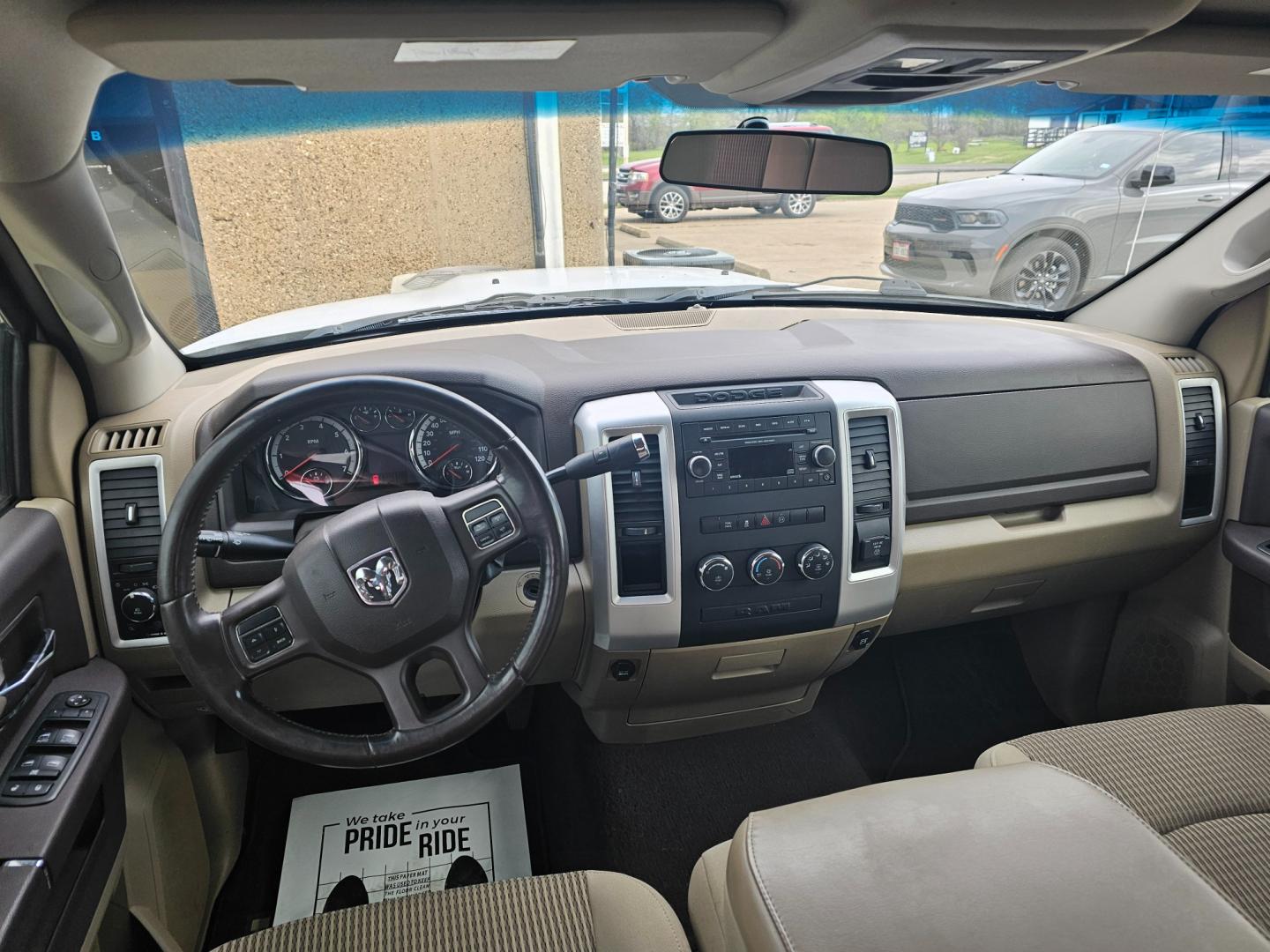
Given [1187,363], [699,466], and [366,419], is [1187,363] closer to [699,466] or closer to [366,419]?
[699,466]

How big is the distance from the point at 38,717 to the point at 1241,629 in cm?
303

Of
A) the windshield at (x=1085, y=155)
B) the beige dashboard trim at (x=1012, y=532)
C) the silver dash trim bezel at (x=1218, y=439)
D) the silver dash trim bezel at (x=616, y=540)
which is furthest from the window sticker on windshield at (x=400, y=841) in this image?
the windshield at (x=1085, y=155)

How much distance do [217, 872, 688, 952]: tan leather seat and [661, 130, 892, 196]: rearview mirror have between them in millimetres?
1411

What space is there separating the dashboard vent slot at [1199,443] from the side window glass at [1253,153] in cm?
59

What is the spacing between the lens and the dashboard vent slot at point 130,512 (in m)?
1.87

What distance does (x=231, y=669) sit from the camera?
1.52 meters

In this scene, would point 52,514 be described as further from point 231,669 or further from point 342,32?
point 342,32

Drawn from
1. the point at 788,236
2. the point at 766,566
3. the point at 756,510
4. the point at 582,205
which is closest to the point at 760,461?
the point at 756,510

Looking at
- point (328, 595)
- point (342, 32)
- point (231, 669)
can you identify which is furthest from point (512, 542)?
point (342, 32)

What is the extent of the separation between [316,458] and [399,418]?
210mm

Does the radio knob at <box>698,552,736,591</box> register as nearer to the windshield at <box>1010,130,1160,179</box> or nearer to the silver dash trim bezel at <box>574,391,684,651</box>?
the silver dash trim bezel at <box>574,391,684,651</box>

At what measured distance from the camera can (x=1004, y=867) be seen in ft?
4.10

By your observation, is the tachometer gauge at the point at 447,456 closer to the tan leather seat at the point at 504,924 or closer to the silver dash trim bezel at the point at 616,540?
the silver dash trim bezel at the point at 616,540

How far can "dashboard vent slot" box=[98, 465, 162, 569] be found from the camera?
73.5 inches
